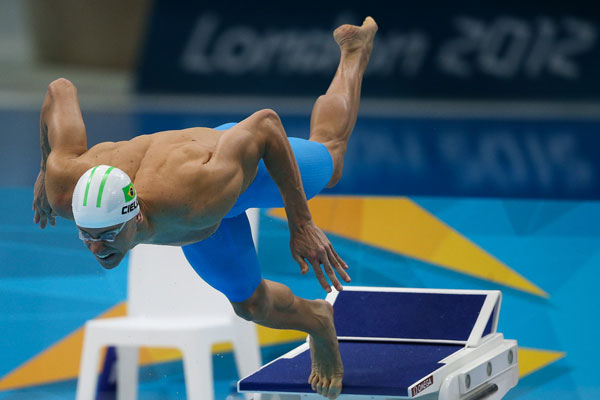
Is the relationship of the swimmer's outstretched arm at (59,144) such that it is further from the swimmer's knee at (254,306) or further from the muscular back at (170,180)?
the swimmer's knee at (254,306)

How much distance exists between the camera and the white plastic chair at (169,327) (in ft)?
16.3

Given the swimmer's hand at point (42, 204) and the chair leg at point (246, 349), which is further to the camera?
the chair leg at point (246, 349)

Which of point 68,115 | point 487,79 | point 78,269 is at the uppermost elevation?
point 487,79

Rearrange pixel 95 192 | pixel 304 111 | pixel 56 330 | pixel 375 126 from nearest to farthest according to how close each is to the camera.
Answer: pixel 95 192
pixel 56 330
pixel 375 126
pixel 304 111

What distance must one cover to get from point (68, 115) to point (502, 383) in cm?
240

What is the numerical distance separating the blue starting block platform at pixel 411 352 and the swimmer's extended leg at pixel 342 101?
812 millimetres

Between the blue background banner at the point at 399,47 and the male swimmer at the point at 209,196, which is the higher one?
the blue background banner at the point at 399,47

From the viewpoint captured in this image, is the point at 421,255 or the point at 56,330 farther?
the point at 421,255

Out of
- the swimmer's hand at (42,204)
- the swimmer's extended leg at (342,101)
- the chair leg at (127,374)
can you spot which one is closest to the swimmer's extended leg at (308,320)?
the swimmer's extended leg at (342,101)

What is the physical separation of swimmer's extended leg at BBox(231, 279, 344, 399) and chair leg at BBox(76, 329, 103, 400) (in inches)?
41.4

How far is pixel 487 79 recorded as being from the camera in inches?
559

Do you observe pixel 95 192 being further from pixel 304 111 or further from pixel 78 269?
pixel 304 111

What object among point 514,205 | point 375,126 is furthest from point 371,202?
point 375,126

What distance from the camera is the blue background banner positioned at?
13.6m
